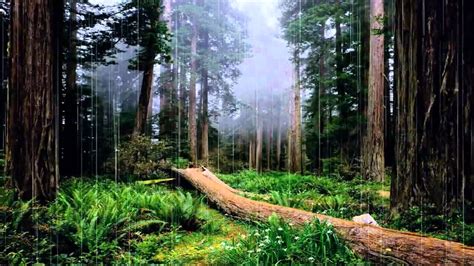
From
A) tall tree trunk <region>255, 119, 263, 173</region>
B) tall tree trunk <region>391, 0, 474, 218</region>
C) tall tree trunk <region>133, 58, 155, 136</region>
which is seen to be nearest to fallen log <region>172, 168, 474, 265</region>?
tall tree trunk <region>391, 0, 474, 218</region>

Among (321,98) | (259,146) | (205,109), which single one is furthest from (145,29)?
(259,146)

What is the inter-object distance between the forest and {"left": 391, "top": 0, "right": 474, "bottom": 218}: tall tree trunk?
0.02 metres

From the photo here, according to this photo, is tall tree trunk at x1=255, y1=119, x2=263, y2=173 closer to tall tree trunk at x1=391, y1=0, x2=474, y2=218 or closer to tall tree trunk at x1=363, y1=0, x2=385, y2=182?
tall tree trunk at x1=363, y1=0, x2=385, y2=182

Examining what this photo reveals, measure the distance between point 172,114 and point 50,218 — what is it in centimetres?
1215

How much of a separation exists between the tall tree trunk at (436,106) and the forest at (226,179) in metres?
0.02

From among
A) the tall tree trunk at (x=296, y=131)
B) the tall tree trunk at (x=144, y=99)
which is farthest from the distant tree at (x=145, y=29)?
the tall tree trunk at (x=296, y=131)

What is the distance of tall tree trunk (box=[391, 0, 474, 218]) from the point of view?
4184 millimetres

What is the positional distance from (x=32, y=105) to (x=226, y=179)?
7635 millimetres

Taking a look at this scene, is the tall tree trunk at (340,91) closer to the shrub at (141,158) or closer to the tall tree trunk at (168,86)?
the shrub at (141,158)

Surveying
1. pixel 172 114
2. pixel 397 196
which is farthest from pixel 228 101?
pixel 397 196

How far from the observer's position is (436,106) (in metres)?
4.26

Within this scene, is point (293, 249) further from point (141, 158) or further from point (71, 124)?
point (141, 158)

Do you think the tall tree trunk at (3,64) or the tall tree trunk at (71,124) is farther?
the tall tree trunk at (71,124)

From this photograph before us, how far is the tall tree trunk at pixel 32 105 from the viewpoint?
5.03 metres
